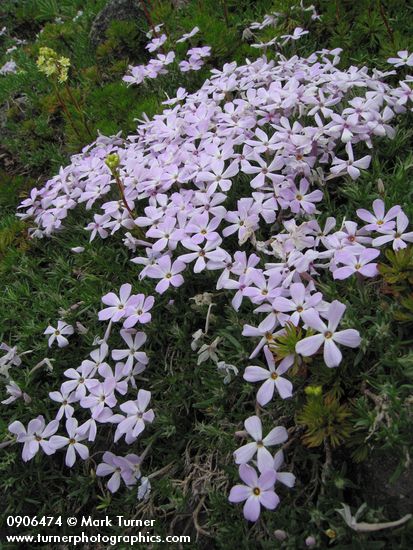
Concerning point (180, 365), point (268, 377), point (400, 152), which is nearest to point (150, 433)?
point (180, 365)

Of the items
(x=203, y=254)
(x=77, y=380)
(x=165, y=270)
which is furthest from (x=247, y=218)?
(x=77, y=380)

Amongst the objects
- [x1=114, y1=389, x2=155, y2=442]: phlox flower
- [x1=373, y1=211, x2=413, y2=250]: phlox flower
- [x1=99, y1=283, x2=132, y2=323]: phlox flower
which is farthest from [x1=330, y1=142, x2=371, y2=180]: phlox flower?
[x1=114, y1=389, x2=155, y2=442]: phlox flower

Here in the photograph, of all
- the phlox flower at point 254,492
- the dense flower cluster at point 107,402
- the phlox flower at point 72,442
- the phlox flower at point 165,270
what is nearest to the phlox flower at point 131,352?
the dense flower cluster at point 107,402

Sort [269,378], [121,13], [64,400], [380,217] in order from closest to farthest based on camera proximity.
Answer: [269,378] → [380,217] → [64,400] → [121,13]

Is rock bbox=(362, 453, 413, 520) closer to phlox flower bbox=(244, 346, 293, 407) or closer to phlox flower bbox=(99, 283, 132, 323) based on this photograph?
phlox flower bbox=(244, 346, 293, 407)

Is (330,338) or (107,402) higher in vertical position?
(330,338)

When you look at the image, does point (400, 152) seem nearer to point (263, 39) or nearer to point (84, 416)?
point (263, 39)

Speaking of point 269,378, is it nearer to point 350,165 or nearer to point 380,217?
point 380,217
